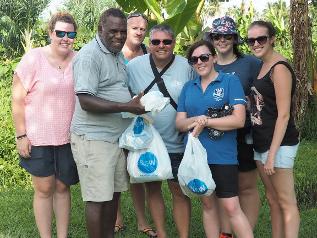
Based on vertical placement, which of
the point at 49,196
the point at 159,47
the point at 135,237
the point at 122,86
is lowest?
the point at 135,237

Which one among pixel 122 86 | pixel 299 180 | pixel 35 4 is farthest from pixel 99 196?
pixel 35 4

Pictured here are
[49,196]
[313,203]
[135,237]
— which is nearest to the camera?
[49,196]

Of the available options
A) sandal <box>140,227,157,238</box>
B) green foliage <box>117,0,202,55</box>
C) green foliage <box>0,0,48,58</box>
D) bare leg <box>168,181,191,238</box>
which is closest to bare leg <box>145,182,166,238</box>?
bare leg <box>168,181,191,238</box>

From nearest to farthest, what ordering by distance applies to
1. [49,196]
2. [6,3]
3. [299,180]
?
[49,196], [299,180], [6,3]

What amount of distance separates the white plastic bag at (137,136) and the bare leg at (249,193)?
0.89 m

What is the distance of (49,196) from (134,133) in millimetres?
983

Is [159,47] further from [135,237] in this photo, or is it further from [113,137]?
[135,237]

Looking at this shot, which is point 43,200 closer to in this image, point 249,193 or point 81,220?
point 81,220

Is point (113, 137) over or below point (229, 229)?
over

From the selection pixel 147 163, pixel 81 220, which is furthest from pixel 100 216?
pixel 81 220

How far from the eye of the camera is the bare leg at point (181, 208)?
4461mm

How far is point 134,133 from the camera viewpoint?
160 inches

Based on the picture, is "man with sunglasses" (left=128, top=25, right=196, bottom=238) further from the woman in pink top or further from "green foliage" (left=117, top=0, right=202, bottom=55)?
"green foliage" (left=117, top=0, right=202, bottom=55)

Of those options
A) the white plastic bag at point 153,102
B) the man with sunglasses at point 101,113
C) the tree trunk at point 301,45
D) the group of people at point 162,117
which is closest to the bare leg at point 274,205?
the group of people at point 162,117
